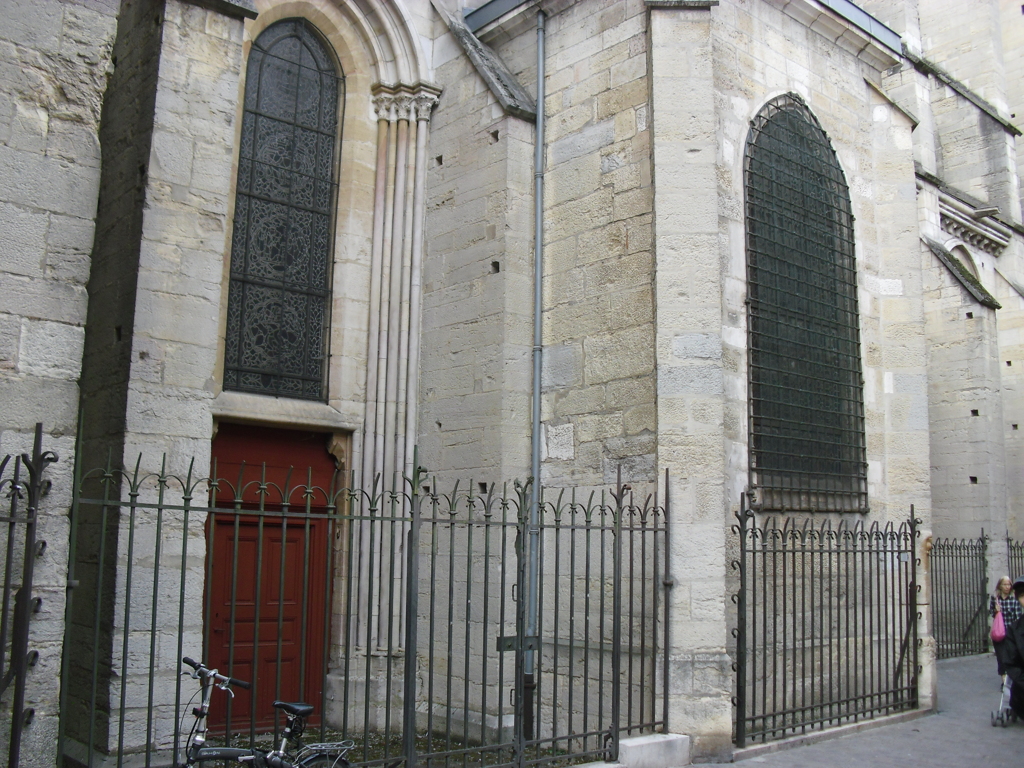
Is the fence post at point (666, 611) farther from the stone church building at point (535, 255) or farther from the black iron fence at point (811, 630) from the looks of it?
the black iron fence at point (811, 630)

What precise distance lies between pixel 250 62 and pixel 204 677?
19.0 feet

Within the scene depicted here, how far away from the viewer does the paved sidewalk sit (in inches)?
251

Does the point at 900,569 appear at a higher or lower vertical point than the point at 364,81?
lower

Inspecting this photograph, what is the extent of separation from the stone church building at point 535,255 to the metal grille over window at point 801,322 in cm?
3

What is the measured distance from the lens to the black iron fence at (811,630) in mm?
→ 6781

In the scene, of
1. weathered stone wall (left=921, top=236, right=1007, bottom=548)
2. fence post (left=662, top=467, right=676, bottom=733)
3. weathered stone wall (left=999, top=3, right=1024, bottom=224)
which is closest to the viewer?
fence post (left=662, top=467, right=676, bottom=733)

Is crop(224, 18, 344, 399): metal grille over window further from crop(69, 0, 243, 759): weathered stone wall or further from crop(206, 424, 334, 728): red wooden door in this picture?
crop(69, 0, 243, 759): weathered stone wall

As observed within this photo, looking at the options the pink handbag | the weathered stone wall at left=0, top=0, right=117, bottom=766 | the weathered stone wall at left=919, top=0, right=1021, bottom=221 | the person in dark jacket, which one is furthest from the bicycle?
the weathered stone wall at left=919, top=0, right=1021, bottom=221

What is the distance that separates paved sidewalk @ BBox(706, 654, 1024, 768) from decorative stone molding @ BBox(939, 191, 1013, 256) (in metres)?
9.40

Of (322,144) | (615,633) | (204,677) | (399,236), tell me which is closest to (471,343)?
(399,236)

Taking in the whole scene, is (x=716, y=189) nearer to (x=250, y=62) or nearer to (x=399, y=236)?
(x=399, y=236)

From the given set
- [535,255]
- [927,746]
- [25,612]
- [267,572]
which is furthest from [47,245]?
[927,746]

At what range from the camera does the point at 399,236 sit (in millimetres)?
8719

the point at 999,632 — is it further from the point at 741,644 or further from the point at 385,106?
the point at 385,106
